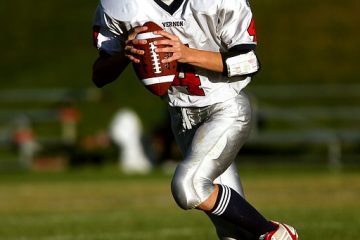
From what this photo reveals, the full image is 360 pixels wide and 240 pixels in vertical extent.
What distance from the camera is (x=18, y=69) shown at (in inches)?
1166

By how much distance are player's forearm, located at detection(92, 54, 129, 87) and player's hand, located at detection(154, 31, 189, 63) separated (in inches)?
11.8

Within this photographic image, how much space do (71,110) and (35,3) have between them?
567 inches

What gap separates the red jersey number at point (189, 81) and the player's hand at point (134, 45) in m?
0.35

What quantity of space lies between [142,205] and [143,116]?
1343cm

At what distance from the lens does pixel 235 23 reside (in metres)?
5.62

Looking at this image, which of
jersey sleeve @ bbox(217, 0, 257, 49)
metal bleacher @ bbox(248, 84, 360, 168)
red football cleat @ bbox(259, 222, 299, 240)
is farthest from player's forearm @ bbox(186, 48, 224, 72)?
metal bleacher @ bbox(248, 84, 360, 168)

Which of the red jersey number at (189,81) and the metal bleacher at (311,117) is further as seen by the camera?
the metal bleacher at (311,117)

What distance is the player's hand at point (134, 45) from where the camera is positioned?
5.48 m

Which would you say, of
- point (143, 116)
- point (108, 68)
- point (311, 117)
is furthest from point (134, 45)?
point (143, 116)

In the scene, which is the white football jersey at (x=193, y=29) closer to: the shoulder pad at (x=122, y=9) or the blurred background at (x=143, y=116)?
the shoulder pad at (x=122, y=9)

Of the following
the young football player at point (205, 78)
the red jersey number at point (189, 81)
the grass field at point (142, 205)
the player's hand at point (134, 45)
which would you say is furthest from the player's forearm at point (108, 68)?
the grass field at point (142, 205)

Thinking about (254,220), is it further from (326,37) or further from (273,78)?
(326,37)

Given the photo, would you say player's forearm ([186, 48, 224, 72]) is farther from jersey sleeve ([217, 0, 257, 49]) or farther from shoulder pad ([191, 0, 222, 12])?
shoulder pad ([191, 0, 222, 12])

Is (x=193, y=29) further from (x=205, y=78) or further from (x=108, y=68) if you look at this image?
(x=108, y=68)
